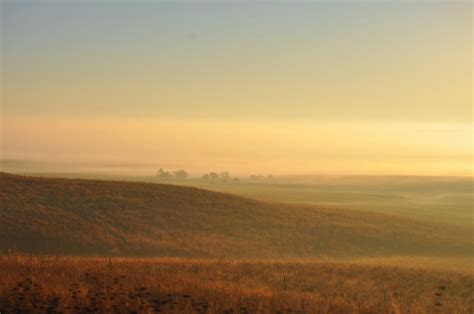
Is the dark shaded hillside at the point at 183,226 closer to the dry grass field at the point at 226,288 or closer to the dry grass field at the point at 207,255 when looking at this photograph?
the dry grass field at the point at 207,255

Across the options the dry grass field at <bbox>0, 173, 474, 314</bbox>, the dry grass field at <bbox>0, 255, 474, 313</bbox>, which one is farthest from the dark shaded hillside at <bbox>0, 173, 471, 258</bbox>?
the dry grass field at <bbox>0, 255, 474, 313</bbox>

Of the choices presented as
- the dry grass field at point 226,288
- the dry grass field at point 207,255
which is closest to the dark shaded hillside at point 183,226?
the dry grass field at point 207,255

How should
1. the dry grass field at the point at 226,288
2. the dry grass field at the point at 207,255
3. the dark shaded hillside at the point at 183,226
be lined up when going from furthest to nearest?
1. the dark shaded hillside at the point at 183,226
2. the dry grass field at the point at 207,255
3. the dry grass field at the point at 226,288

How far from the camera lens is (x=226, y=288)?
56.8 feet

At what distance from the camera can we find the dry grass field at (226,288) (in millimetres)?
13977

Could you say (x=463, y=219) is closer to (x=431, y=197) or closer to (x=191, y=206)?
(x=191, y=206)

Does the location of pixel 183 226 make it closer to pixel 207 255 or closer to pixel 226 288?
pixel 207 255

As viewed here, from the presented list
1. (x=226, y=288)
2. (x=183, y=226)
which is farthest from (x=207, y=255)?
(x=226, y=288)

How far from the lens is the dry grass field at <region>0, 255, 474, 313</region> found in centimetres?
1398

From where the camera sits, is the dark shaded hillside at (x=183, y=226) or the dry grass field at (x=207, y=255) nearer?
the dry grass field at (x=207, y=255)

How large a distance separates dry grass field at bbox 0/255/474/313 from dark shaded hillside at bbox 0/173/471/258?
1250 centimetres

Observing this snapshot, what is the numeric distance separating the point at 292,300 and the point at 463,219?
204 ft

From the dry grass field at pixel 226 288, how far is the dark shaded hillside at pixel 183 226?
41.0 feet

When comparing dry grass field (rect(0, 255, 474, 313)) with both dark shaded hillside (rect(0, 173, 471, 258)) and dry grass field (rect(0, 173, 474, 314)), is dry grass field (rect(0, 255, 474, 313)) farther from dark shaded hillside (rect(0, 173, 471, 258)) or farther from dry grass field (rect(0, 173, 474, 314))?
dark shaded hillside (rect(0, 173, 471, 258))
